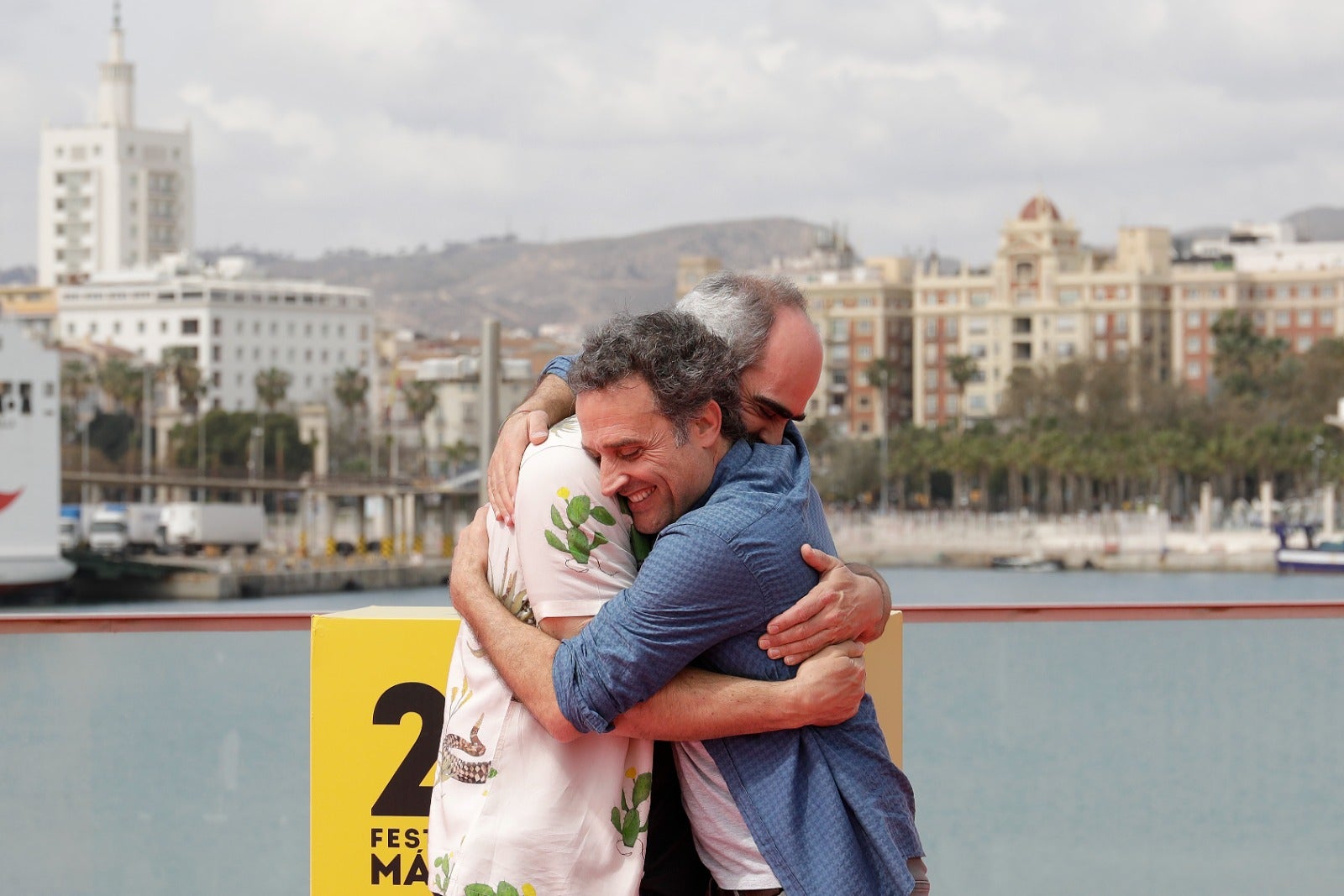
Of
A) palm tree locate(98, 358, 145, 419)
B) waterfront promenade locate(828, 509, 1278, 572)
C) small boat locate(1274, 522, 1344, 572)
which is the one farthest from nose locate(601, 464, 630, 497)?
palm tree locate(98, 358, 145, 419)

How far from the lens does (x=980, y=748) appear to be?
3.48m

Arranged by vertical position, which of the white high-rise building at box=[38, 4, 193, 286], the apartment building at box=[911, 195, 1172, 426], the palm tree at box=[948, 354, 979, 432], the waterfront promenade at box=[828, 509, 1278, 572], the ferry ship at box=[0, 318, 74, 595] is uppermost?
the white high-rise building at box=[38, 4, 193, 286]

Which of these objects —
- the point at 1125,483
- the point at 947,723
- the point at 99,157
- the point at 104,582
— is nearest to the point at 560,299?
the point at 99,157

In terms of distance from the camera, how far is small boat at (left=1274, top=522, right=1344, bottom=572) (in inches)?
2149

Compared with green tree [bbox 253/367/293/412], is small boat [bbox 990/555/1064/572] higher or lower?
lower

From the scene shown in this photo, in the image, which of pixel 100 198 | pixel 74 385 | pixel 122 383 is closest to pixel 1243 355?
pixel 122 383

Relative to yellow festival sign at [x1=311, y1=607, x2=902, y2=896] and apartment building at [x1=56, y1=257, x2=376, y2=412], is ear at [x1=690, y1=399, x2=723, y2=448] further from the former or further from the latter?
apartment building at [x1=56, y1=257, x2=376, y2=412]

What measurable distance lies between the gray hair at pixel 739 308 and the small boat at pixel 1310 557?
182 ft

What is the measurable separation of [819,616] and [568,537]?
287 millimetres

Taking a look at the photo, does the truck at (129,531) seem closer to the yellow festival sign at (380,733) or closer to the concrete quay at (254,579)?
the concrete quay at (254,579)

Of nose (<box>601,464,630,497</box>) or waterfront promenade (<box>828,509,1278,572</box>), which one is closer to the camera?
nose (<box>601,464,630,497</box>)

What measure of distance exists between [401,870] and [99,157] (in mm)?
126933

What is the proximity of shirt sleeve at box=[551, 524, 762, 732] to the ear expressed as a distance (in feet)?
0.36

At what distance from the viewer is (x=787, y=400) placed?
2170mm
